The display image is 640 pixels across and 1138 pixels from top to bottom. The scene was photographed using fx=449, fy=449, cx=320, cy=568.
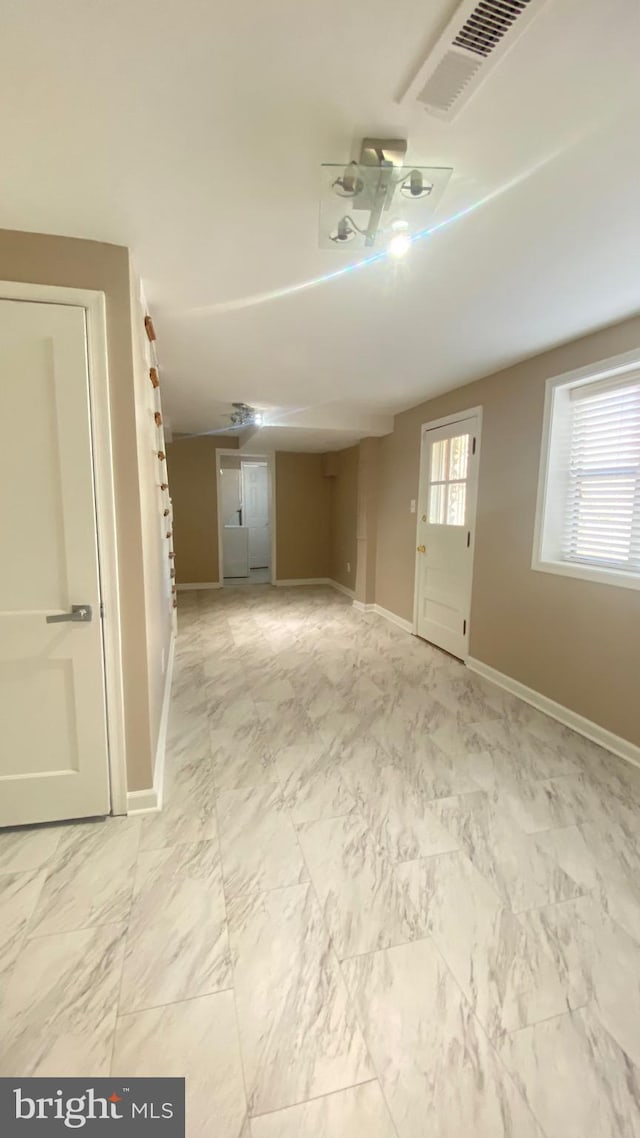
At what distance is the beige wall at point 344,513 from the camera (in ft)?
19.8

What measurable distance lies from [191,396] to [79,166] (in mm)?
2848

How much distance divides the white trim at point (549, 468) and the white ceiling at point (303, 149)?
255mm

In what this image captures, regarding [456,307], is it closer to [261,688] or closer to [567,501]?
[567,501]

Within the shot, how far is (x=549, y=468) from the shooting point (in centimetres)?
287

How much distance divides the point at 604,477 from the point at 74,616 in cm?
283

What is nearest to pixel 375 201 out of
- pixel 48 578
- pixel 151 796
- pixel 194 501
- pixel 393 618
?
pixel 48 578

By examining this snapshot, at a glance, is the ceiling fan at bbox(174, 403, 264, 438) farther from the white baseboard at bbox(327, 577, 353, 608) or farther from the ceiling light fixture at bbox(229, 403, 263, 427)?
the white baseboard at bbox(327, 577, 353, 608)

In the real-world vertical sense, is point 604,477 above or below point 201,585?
above

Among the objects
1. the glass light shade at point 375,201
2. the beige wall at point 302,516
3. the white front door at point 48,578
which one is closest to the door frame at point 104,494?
the white front door at point 48,578

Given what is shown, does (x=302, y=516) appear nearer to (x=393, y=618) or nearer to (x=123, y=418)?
(x=393, y=618)

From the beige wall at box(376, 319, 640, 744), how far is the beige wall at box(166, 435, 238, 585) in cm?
329

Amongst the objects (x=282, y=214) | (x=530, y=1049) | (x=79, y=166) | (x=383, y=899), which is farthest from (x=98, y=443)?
(x=530, y=1049)

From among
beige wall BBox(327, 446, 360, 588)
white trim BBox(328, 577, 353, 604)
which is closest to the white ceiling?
beige wall BBox(327, 446, 360, 588)

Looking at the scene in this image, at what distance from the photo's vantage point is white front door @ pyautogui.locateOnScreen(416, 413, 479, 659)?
12.0 feet
